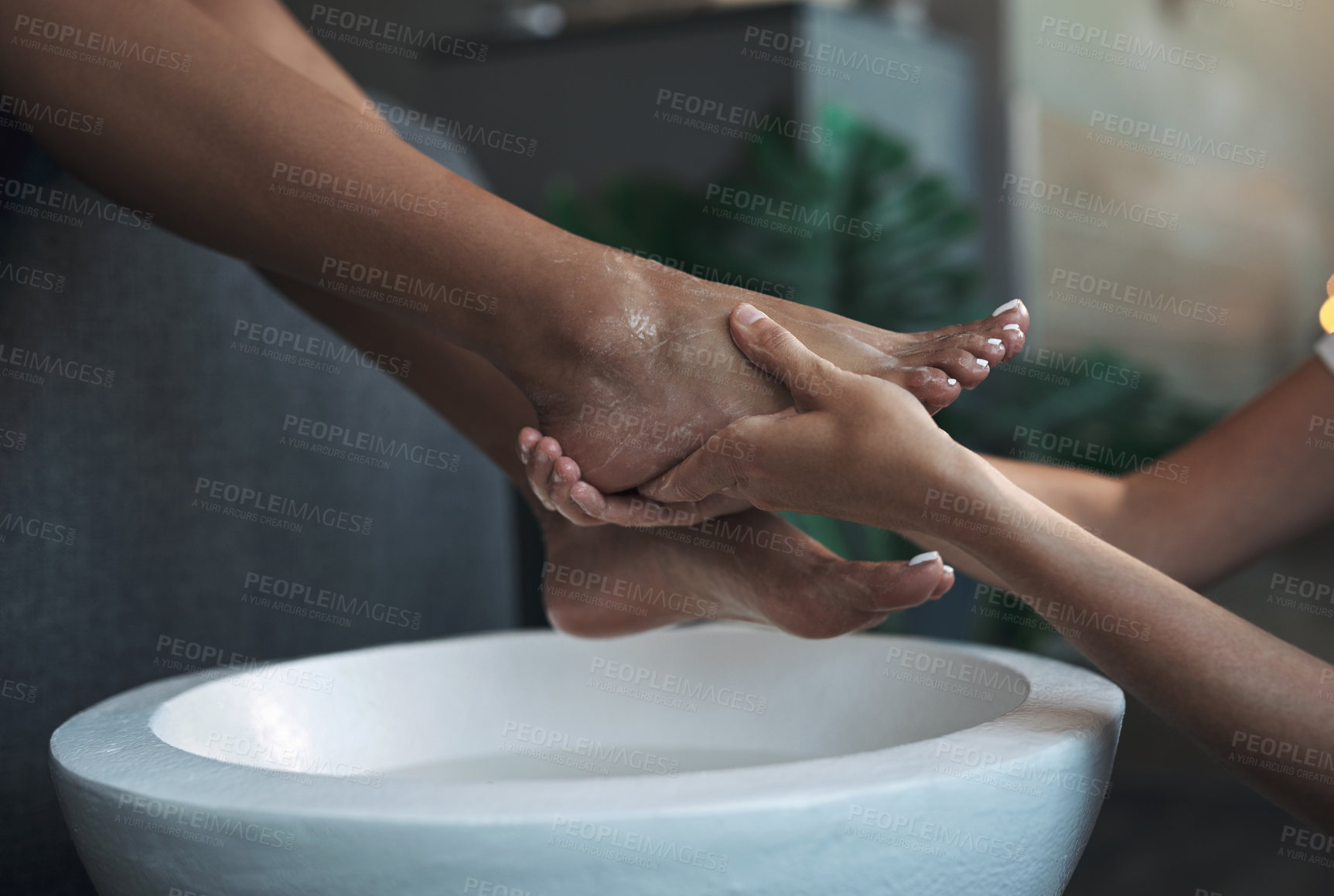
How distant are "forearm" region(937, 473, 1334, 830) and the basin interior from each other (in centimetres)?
11

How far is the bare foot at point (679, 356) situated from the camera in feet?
2.42

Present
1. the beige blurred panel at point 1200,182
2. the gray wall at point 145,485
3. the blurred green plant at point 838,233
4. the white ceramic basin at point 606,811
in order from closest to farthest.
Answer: the white ceramic basin at point 606,811 < the gray wall at point 145,485 < the blurred green plant at point 838,233 < the beige blurred panel at point 1200,182

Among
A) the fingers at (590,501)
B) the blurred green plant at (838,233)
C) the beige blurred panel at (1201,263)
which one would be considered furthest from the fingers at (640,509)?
the beige blurred panel at (1201,263)

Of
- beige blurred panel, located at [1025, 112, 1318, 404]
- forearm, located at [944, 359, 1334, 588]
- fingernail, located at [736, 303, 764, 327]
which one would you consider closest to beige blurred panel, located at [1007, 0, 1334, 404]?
beige blurred panel, located at [1025, 112, 1318, 404]

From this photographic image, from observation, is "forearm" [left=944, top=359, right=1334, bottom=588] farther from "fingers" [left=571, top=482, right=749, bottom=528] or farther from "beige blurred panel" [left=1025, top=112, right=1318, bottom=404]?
"beige blurred panel" [left=1025, top=112, right=1318, bottom=404]

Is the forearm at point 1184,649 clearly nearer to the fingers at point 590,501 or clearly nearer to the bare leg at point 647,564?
the bare leg at point 647,564

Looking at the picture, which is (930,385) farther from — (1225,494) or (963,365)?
(1225,494)

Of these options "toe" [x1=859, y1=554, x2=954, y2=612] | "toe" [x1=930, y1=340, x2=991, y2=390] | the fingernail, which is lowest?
"toe" [x1=859, y1=554, x2=954, y2=612]

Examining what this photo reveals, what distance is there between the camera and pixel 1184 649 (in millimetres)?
640

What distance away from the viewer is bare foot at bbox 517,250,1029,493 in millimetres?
738

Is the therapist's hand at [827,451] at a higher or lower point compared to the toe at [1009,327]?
lower

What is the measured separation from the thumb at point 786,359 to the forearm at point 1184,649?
0.37ft

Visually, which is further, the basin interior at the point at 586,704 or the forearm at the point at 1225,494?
the forearm at the point at 1225,494

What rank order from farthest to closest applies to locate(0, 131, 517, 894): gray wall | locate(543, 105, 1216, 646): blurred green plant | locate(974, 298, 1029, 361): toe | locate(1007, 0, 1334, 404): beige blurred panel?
locate(1007, 0, 1334, 404): beige blurred panel
locate(543, 105, 1216, 646): blurred green plant
locate(0, 131, 517, 894): gray wall
locate(974, 298, 1029, 361): toe
